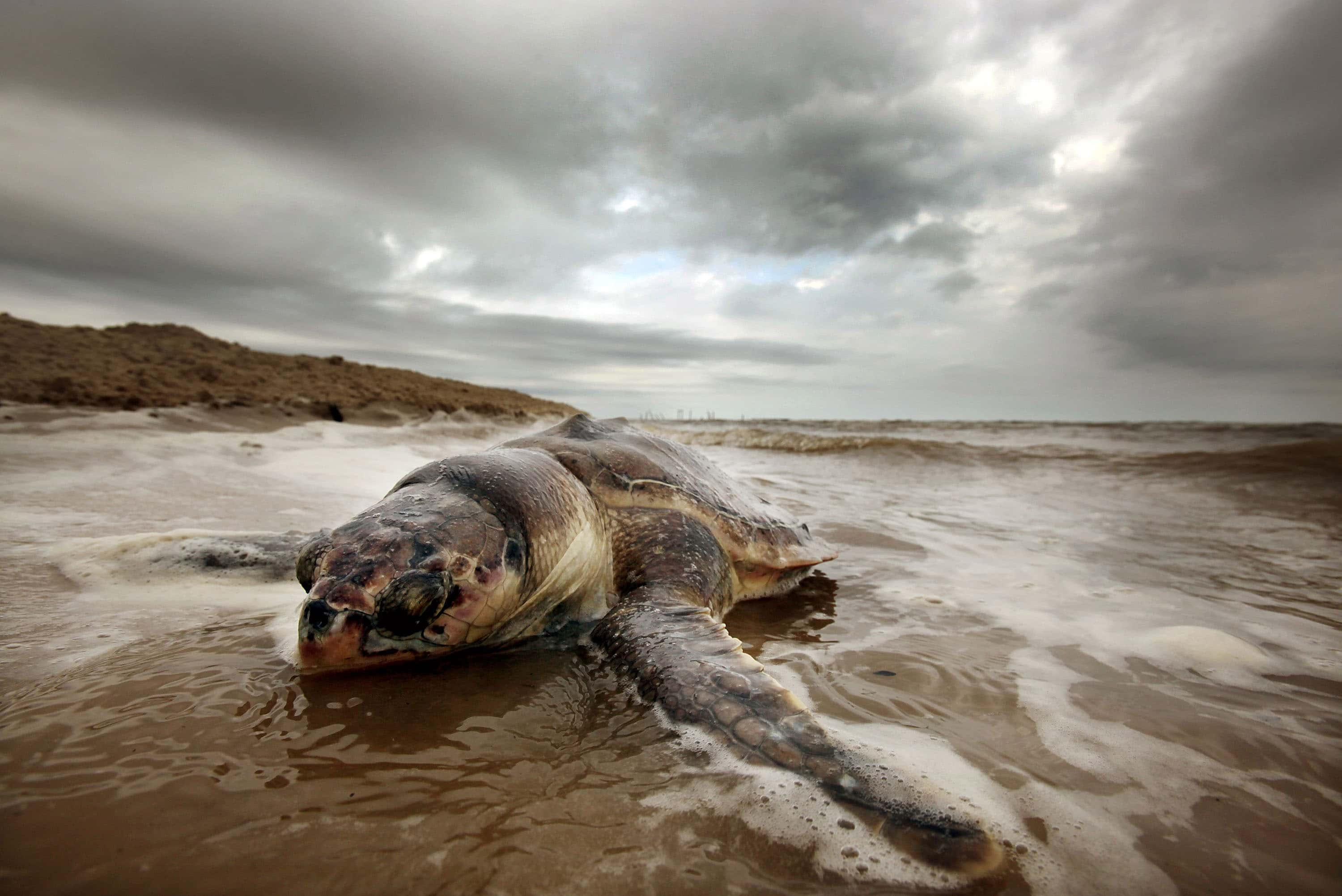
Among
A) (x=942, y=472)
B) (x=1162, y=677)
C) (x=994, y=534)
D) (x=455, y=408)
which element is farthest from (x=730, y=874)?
(x=455, y=408)

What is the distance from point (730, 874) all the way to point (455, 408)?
61.3ft

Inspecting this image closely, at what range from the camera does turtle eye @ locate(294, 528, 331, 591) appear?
1.73m

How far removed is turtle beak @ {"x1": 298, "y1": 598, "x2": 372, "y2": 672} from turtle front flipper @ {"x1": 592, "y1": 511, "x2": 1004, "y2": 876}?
829 millimetres

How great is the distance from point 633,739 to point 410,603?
816 mm

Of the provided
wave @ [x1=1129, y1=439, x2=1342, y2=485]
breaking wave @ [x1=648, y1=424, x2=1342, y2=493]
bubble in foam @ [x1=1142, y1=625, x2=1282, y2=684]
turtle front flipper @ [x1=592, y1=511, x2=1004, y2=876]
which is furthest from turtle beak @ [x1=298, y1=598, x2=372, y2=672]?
wave @ [x1=1129, y1=439, x2=1342, y2=485]

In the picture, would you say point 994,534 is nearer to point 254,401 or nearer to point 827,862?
point 827,862

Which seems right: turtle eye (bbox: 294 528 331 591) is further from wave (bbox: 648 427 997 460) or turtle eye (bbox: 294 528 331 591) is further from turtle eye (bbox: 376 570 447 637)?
wave (bbox: 648 427 997 460)

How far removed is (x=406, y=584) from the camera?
5.57 ft

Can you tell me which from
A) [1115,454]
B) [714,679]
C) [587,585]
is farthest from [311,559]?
[1115,454]

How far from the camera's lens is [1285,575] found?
3.64 m

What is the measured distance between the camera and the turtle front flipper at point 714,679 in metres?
1.13

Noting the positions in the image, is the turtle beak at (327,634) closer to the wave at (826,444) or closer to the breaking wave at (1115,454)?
Result: the breaking wave at (1115,454)

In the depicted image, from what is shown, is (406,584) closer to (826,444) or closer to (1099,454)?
(826,444)

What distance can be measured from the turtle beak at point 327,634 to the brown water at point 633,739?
0.32 ft
